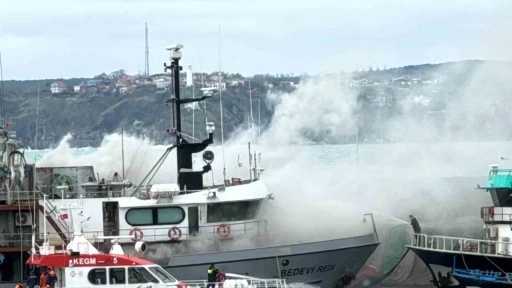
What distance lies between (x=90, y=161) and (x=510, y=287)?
57.3ft

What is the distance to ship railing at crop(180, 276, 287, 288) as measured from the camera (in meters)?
27.8

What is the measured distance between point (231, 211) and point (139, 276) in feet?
22.5

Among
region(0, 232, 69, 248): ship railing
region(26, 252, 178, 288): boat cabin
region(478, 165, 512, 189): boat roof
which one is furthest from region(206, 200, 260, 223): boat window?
region(478, 165, 512, 189): boat roof

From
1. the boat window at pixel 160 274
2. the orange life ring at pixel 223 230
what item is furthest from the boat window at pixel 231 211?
the boat window at pixel 160 274

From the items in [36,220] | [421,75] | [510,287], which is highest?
[421,75]

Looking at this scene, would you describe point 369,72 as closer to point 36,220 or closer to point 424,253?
point 424,253

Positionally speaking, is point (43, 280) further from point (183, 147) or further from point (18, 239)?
point (183, 147)

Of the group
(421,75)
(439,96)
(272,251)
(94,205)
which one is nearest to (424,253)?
(272,251)

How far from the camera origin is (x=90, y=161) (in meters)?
42.8

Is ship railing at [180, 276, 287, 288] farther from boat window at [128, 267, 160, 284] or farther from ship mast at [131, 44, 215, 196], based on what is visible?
ship mast at [131, 44, 215, 196]

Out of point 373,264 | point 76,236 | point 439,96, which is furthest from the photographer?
point 439,96

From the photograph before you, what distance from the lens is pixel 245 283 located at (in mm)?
27906

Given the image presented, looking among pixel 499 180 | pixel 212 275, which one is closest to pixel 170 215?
pixel 212 275

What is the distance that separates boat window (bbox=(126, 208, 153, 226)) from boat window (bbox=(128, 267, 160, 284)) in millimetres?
5809
